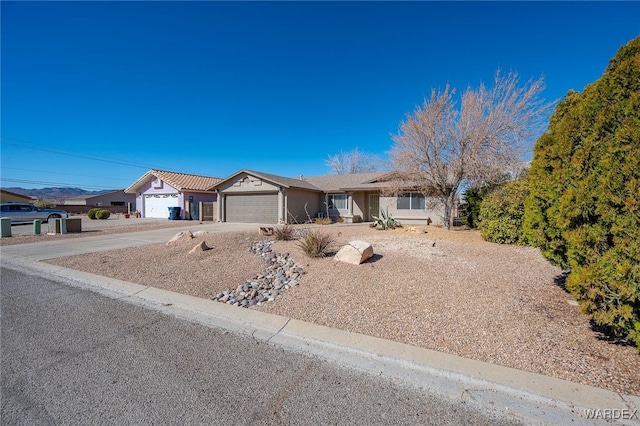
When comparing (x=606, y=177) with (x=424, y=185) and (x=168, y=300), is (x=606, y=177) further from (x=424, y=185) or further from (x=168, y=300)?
(x=424, y=185)

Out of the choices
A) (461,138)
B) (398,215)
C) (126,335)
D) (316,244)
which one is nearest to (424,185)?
(461,138)

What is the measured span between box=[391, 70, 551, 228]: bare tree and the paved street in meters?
12.7

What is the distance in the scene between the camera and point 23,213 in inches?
750

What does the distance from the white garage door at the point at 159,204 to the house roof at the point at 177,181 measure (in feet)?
4.11

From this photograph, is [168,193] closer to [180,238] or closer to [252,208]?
[252,208]

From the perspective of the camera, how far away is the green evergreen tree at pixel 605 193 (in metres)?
2.61

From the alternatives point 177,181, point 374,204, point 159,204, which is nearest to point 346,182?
point 374,204

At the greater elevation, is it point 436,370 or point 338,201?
point 338,201

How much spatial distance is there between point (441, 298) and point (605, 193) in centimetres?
242

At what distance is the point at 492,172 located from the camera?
1271 centimetres

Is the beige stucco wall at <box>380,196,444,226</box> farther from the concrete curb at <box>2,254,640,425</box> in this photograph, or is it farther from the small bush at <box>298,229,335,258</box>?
the concrete curb at <box>2,254,640,425</box>

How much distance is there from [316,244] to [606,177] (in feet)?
16.8

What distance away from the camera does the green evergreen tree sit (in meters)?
2.61

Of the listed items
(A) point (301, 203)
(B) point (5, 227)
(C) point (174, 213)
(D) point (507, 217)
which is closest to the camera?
(D) point (507, 217)
